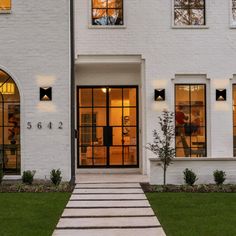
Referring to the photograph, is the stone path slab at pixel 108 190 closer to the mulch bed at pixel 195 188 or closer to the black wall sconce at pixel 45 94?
the mulch bed at pixel 195 188

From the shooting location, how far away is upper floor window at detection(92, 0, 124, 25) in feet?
55.8

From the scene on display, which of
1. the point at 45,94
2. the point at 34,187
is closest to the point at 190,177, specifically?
the point at 34,187

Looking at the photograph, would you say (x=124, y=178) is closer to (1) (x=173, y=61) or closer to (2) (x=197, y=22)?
(1) (x=173, y=61)

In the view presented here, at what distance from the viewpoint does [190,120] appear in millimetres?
17172

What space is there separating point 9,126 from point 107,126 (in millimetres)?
3377

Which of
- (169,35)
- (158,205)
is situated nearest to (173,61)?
(169,35)

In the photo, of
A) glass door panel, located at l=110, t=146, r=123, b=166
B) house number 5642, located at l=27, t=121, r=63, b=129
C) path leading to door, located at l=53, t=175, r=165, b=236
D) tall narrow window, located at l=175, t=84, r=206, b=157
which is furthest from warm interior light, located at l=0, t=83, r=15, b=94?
tall narrow window, located at l=175, t=84, r=206, b=157

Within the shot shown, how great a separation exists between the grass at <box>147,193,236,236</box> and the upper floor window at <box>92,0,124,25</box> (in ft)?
21.2

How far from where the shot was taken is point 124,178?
1578cm

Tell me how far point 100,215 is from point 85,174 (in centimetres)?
743

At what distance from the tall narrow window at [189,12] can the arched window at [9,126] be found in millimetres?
5258

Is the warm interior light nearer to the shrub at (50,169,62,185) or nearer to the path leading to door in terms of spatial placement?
the shrub at (50,169,62,185)

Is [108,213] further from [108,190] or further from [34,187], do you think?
[34,187]

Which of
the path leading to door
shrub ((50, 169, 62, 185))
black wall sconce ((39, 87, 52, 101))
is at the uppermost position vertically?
black wall sconce ((39, 87, 52, 101))
